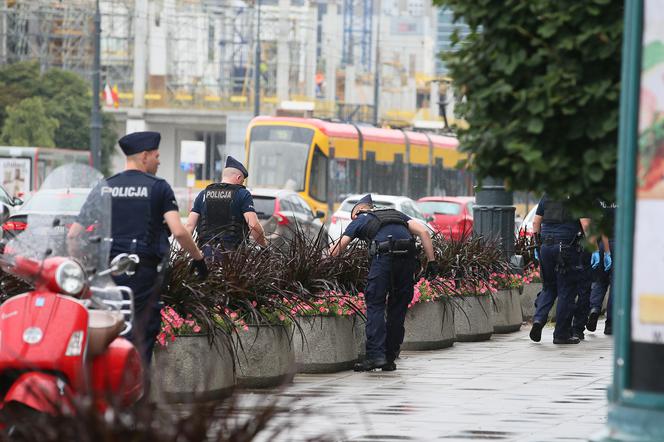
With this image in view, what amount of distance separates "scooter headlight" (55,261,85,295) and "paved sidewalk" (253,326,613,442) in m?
1.20

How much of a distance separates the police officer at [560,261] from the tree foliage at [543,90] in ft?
27.6

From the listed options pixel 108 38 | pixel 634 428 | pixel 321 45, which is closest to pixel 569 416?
pixel 634 428

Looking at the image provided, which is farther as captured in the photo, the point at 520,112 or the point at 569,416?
the point at 569,416

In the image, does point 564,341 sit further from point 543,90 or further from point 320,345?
point 543,90

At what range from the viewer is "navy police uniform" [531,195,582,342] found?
15.6m

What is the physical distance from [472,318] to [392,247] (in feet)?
11.3

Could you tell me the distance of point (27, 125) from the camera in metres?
73.3

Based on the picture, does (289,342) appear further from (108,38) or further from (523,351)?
(108,38)

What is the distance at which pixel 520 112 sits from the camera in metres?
6.89

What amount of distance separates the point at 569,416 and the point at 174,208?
2955mm

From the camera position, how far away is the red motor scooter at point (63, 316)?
22.2 feet

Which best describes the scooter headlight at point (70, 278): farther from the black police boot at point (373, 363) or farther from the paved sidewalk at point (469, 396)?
the black police boot at point (373, 363)

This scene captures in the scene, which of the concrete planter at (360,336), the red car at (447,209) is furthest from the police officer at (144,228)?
the red car at (447,209)

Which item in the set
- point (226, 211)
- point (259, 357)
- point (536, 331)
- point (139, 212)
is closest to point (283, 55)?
point (536, 331)
